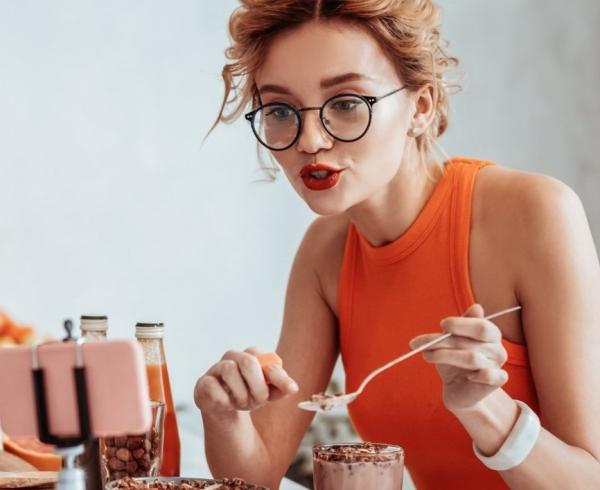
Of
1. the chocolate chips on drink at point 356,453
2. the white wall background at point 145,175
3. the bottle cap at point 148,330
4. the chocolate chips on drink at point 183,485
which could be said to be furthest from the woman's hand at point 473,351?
the white wall background at point 145,175

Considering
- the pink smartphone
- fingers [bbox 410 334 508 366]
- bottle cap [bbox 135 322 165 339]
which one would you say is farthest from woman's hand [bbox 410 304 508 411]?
the pink smartphone

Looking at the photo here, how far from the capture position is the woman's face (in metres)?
1.38

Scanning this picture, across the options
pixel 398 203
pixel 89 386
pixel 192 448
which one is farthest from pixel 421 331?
pixel 192 448

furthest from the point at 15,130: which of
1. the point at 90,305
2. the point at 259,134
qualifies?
the point at 259,134

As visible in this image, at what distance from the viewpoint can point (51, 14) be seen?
3.47 m

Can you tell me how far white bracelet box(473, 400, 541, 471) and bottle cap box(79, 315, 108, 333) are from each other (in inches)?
19.8

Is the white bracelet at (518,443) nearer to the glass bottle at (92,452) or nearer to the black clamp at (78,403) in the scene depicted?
the glass bottle at (92,452)

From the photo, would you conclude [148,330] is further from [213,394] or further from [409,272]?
[409,272]

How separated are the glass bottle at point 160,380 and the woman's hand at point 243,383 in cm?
5

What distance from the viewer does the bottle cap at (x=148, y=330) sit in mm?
1270

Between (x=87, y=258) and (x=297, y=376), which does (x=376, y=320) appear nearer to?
(x=297, y=376)

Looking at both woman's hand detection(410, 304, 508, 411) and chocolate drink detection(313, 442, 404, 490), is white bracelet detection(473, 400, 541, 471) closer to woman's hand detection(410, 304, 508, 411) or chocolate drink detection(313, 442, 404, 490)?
woman's hand detection(410, 304, 508, 411)

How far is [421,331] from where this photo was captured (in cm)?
159

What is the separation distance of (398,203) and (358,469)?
66 cm
